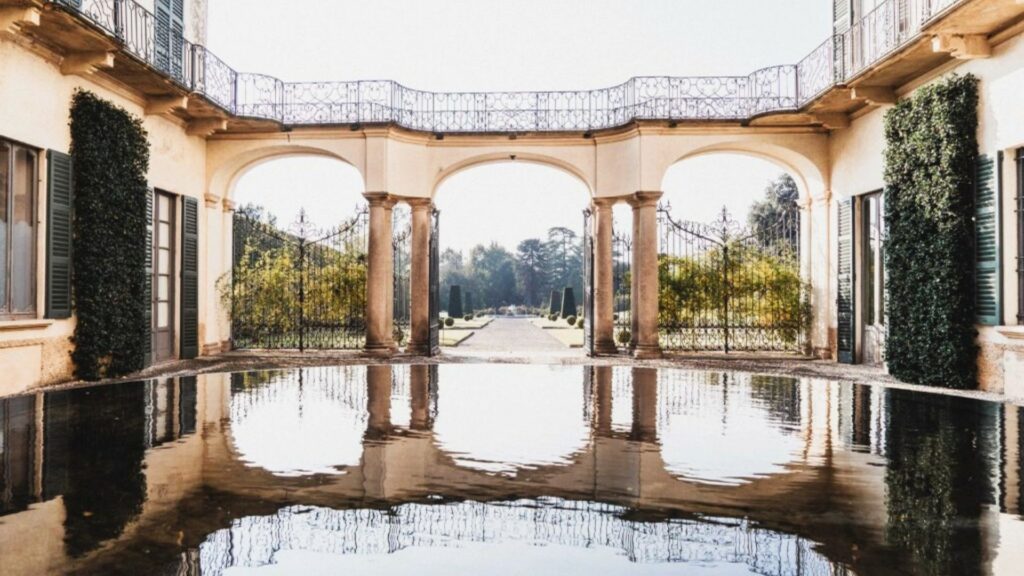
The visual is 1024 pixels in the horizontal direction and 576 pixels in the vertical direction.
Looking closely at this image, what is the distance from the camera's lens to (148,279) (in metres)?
13.1

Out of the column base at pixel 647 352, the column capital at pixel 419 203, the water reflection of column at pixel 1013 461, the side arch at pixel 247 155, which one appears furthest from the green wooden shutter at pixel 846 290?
the side arch at pixel 247 155

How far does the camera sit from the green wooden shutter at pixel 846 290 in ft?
45.6

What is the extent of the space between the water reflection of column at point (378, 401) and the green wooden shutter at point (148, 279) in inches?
153

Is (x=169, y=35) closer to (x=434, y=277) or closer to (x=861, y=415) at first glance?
(x=434, y=277)

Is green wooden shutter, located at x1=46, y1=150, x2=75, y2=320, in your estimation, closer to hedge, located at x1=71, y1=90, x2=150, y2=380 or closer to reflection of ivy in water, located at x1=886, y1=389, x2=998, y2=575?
hedge, located at x1=71, y1=90, x2=150, y2=380

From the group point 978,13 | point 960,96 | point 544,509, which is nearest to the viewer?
point 544,509

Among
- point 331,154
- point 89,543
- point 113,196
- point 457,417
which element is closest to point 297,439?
point 457,417

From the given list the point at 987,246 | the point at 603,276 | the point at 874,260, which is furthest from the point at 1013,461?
the point at 603,276

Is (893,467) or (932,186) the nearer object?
(893,467)

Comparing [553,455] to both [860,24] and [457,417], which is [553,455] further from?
[860,24]

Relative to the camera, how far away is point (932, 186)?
10664mm

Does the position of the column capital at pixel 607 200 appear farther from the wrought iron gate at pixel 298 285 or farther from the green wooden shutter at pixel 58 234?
the green wooden shutter at pixel 58 234

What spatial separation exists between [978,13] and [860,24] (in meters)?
3.84

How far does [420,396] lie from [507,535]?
5.40m
